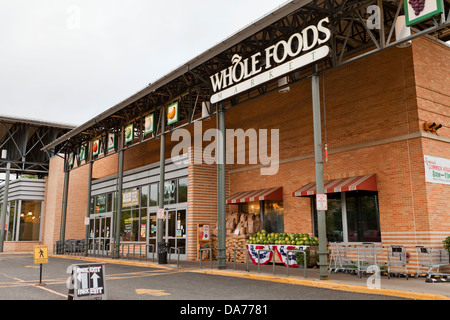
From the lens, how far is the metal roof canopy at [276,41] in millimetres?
11984

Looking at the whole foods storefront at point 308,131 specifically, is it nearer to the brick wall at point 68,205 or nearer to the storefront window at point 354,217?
the storefront window at point 354,217

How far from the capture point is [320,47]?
462 inches

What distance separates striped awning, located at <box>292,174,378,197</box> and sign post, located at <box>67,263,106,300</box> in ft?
29.7

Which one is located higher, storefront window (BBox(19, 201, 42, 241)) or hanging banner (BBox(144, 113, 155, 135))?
hanging banner (BBox(144, 113, 155, 135))

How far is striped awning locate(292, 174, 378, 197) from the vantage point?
1385 centimetres

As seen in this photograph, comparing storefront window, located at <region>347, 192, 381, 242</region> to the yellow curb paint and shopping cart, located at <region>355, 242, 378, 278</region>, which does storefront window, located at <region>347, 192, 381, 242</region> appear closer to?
shopping cart, located at <region>355, 242, 378, 278</region>

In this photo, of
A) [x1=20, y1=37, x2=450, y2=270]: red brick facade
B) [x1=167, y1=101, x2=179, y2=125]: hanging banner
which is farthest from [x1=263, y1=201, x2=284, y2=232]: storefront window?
[x1=167, y1=101, x2=179, y2=125]: hanging banner

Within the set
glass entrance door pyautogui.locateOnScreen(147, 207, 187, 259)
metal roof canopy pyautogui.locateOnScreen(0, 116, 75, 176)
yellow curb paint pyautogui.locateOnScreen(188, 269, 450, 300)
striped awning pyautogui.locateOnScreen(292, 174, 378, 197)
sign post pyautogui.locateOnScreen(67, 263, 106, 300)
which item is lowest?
yellow curb paint pyautogui.locateOnScreen(188, 269, 450, 300)

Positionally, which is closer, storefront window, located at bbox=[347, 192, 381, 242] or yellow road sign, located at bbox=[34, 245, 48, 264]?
yellow road sign, located at bbox=[34, 245, 48, 264]

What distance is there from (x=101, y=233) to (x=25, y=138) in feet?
41.8

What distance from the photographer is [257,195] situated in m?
18.6
